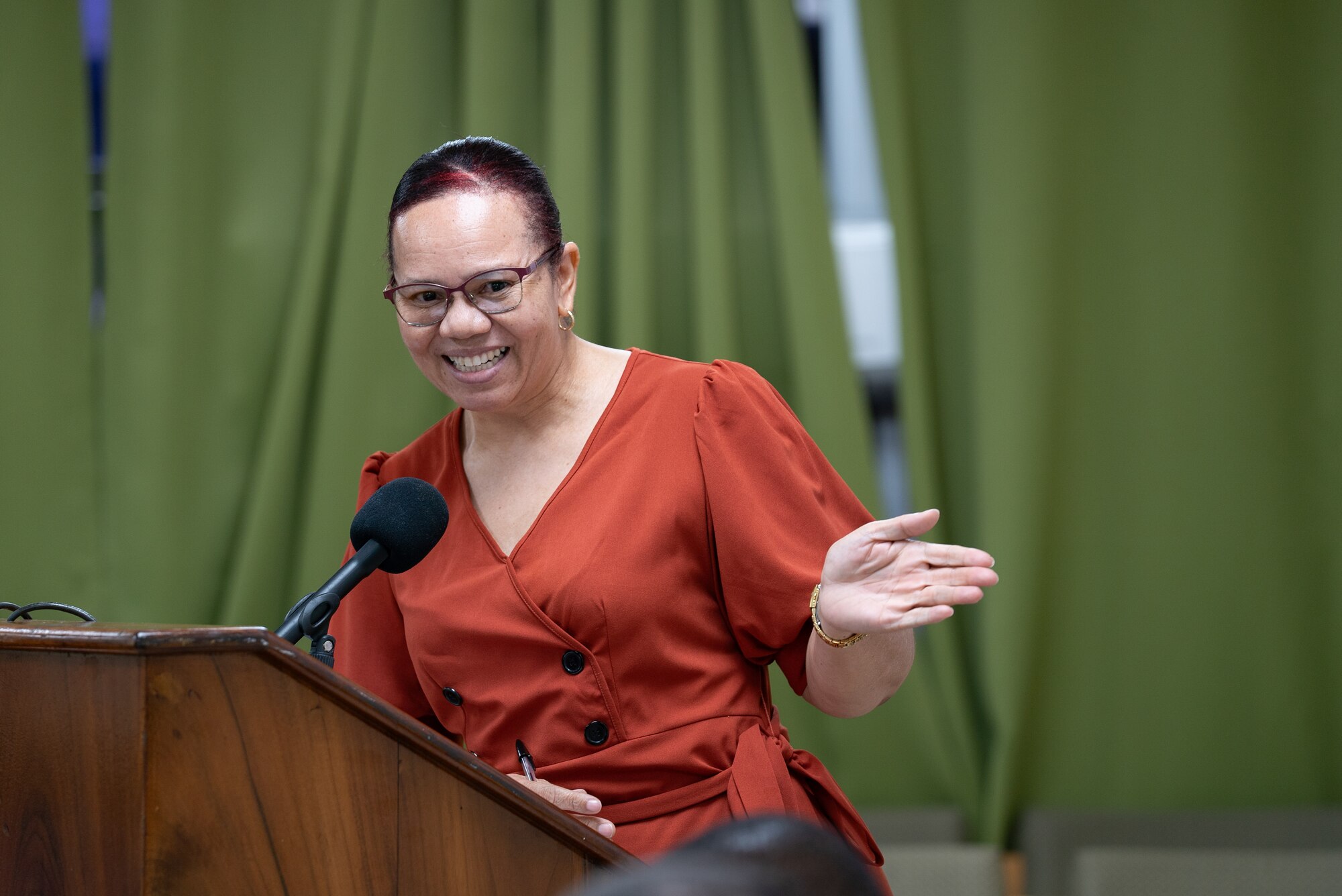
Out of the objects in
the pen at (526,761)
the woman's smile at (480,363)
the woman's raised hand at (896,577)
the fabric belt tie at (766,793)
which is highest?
the woman's smile at (480,363)

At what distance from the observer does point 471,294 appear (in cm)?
135

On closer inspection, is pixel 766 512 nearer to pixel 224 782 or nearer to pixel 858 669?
pixel 858 669

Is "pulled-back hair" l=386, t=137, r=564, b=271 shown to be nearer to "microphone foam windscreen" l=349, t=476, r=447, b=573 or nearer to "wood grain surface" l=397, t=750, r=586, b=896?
"microphone foam windscreen" l=349, t=476, r=447, b=573

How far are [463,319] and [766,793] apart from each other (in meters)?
0.60

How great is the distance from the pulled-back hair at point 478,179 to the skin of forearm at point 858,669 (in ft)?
1.80

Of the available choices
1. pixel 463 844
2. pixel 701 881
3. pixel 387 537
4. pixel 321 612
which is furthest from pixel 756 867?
pixel 387 537

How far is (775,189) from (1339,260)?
1176 mm

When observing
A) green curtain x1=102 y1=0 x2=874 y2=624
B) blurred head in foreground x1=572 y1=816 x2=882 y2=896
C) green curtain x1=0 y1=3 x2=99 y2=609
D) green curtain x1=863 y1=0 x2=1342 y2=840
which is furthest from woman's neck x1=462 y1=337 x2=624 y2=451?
green curtain x1=0 y1=3 x2=99 y2=609

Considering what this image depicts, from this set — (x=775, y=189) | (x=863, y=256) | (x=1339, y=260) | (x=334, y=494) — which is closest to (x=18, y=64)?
(x=334, y=494)

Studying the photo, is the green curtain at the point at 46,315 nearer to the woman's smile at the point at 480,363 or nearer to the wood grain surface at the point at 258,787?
the woman's smile at the point at 480,363

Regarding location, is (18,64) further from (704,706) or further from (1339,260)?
(1339,260)

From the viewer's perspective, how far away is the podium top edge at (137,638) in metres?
0.78

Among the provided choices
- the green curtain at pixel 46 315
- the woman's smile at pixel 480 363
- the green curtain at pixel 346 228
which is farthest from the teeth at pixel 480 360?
the green curtain at pixel 46 315

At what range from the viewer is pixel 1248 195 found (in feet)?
8.52
